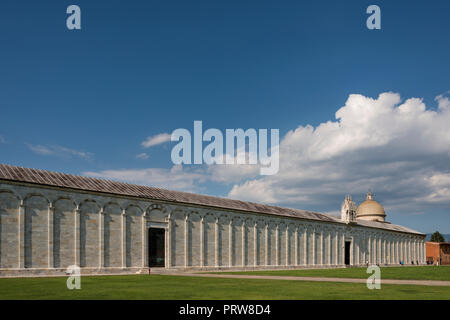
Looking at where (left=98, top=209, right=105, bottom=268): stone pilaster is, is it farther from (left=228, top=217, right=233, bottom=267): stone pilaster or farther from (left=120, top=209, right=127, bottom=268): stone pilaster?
(left=228, top=217, right=233, bottom=267): stone pilaster

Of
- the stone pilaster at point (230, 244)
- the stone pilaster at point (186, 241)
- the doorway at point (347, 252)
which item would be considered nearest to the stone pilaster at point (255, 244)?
the stone pilaster at point (230, 244)

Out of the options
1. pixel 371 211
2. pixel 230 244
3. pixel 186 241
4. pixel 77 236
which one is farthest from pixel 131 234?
pixel 371 211

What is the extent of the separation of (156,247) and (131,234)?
3720 millimetres

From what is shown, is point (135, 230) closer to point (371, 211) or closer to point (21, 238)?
point (21, 238)

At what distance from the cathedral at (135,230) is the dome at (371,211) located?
130 ft

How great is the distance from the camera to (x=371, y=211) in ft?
353

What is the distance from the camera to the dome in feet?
351

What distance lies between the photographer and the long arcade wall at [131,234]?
3353 centimetres

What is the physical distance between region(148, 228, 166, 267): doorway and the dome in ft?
246

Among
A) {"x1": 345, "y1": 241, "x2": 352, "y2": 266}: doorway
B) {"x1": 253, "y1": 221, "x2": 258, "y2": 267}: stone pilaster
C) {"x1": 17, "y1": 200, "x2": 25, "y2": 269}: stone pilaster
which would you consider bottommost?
{"x1": 345, "y1": 241, "x2": 352, "y2": 266}: doorway

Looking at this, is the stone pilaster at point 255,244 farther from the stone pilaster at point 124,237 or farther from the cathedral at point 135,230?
the stone pilaster at point 124,237

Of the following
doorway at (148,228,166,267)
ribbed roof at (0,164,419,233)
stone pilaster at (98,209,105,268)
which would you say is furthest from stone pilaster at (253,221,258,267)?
stone pilaster at (98,209,105,268)
